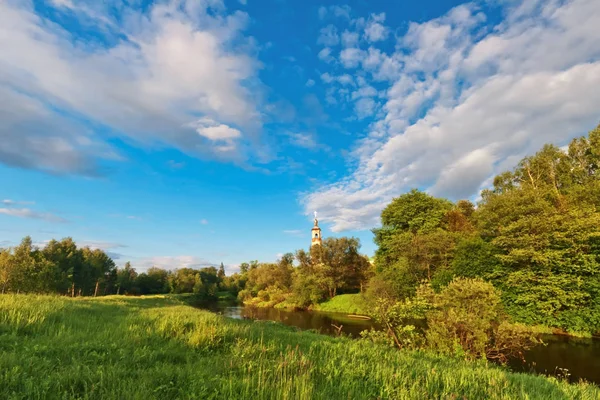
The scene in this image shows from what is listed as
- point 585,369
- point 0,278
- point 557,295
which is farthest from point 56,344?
point 0,278

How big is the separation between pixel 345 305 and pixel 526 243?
33945 millimetres

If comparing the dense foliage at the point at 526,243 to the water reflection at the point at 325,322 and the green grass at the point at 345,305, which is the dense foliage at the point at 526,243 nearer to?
the water reflection at the point at 325,322

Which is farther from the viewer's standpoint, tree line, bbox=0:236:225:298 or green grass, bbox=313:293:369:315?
green grass, bbox=313:293:369:315

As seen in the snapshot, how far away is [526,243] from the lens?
99.0 ft

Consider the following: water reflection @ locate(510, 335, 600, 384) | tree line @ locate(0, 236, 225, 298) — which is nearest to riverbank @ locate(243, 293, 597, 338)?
water reflection @ locate(510, 335, 600, 384)

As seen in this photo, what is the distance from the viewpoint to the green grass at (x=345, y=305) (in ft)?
165

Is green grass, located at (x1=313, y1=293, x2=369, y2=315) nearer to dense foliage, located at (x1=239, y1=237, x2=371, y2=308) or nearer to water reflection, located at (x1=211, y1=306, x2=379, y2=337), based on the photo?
dense foliage, located at (x1=239, y1=237, x2=371, y2=308)

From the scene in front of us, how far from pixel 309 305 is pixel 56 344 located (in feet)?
196

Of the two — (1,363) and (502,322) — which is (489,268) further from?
(1,363)

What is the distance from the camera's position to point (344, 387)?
5164mm

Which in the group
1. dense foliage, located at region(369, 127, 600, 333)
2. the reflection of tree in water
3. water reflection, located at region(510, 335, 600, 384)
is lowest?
the reflection of tree in water

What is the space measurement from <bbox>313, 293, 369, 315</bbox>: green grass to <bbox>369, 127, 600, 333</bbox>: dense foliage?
6.95 meters

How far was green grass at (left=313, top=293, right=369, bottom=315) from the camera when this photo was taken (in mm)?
50181

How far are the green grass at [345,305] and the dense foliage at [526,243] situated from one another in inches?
274
